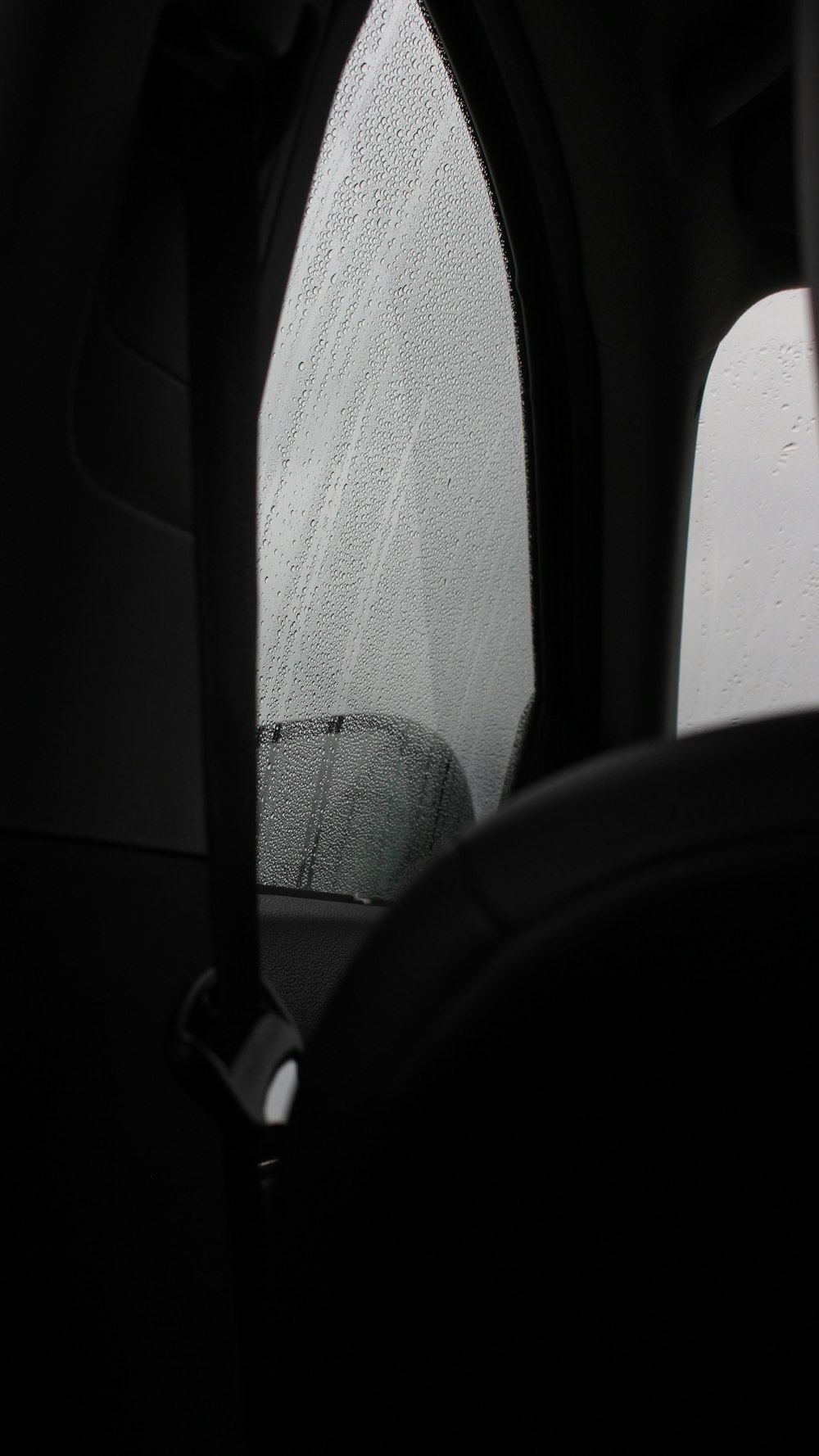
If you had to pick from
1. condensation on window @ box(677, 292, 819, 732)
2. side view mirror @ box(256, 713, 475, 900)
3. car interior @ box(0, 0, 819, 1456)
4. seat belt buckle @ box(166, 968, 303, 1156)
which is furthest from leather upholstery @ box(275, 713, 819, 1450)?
condensation on window @ box(677, 292, 819, 732)

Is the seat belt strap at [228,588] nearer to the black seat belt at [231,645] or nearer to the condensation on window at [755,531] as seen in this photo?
the black seat belt at [231,645]

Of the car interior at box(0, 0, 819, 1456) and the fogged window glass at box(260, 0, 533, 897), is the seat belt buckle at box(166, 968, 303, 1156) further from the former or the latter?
the fogged window glass at box(260, 0, 533, 897)

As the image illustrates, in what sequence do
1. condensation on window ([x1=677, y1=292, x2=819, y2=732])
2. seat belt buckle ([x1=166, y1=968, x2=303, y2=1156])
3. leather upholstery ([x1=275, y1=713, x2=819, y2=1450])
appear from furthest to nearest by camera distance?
condensation on window ([x1=677, y1=292, x2=819, y2=732]) → seat belt buckle ([x1=166, y1=968, x2=303, y2=1156]) → leather upholstery ([x1=275, y1=713, x2=819, y2=1450])

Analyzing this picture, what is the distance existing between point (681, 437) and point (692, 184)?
1.03 ft

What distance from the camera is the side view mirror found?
1377 mm

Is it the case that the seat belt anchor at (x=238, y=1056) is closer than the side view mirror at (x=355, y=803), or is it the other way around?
the seat belt anchor at (x=238, y=1056)

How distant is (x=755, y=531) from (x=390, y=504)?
0.52 meters

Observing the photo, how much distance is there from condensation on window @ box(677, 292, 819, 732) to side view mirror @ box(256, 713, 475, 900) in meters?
0.39

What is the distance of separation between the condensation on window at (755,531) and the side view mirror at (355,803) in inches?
15.3

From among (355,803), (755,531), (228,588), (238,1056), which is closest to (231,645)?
(228,588)

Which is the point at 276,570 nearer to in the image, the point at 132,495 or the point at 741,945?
the point at 132,495

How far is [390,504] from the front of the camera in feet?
4.97

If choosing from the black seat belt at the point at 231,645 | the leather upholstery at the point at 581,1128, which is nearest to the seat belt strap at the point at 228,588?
the black seat belt at the point at 231,645

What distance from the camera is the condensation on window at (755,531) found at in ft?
5.21
